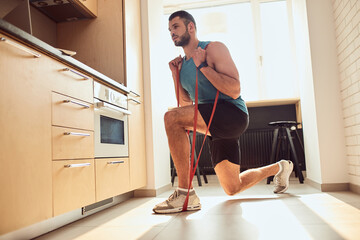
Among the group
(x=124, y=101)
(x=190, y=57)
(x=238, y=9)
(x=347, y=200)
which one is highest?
(x=238, y=9)

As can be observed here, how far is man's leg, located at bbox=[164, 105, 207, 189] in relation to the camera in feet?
6.78

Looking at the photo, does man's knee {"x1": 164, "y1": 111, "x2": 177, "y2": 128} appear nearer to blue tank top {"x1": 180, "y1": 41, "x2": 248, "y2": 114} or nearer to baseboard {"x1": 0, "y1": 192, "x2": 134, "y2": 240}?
blue tank top {"x1": 180, "y1": 41, "x2": 248, "y2": 114}

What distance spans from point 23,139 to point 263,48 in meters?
4.09

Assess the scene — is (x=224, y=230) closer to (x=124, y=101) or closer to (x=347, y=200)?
(x=347, y=200)

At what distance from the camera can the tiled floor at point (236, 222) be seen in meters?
1.42

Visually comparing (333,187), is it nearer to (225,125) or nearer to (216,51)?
(225,125)

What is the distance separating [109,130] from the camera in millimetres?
2262

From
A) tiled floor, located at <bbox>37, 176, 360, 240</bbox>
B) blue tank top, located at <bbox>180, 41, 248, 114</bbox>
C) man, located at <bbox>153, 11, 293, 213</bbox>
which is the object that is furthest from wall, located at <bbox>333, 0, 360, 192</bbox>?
blue tank top, located at <bbox>180, 41, 248, 114</bbox>

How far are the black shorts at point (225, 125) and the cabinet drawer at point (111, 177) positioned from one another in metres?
0.70

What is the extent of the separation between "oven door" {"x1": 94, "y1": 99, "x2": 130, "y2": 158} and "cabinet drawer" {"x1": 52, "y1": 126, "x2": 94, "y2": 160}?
0.11m

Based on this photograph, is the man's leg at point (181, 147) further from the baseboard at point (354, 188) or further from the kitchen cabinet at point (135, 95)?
the baseboard at point (354, 188)

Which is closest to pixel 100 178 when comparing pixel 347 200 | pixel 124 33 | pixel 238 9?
pixel 124 33

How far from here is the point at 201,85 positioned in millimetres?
2256

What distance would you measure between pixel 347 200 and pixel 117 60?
201 cm
